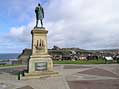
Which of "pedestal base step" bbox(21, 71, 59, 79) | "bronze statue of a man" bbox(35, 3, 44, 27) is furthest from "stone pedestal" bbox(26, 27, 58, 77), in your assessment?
"bronze statue of a man" bbox(35, 3, 44, 27)

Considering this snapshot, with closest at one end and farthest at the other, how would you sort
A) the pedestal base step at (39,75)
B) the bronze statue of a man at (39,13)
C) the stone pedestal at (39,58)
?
the pedestal base step at (39,75) < the stone pedestal at (39,58) < the bronze statue of a man at (39,13)

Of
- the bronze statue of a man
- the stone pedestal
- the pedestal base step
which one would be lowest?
the pedestal base step

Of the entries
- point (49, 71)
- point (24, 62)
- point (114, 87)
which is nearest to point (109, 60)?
point (24, 62)

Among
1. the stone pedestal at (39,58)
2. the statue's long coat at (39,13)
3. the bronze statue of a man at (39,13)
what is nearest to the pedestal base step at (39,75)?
the stone pedestal at (39,58)

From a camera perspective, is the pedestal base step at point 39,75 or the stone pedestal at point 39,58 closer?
the pedestal base step at point 39,75

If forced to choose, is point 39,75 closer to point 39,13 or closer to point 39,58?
point 39,58

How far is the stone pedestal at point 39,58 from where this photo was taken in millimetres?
18484

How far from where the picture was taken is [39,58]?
18797 millimetres

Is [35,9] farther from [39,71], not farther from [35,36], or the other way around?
[39,71]

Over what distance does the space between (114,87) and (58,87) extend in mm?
3284

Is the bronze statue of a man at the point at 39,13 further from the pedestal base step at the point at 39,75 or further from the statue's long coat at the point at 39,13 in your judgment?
the pedestal base step at the point at 39,75

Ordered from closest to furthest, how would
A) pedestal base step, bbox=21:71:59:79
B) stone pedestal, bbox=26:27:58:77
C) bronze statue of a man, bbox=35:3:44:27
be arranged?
pedestal base step, bbox=21:71:59:79, stone pedestal, bbox=26:27:58:77, bronze statue of a man, bbox=35:3:44:27

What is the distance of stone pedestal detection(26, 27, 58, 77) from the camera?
18.5 metres

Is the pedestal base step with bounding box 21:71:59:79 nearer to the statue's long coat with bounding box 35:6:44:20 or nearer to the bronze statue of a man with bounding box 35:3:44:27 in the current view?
the bronze statue of a man with bounding box 35:3:44:27
